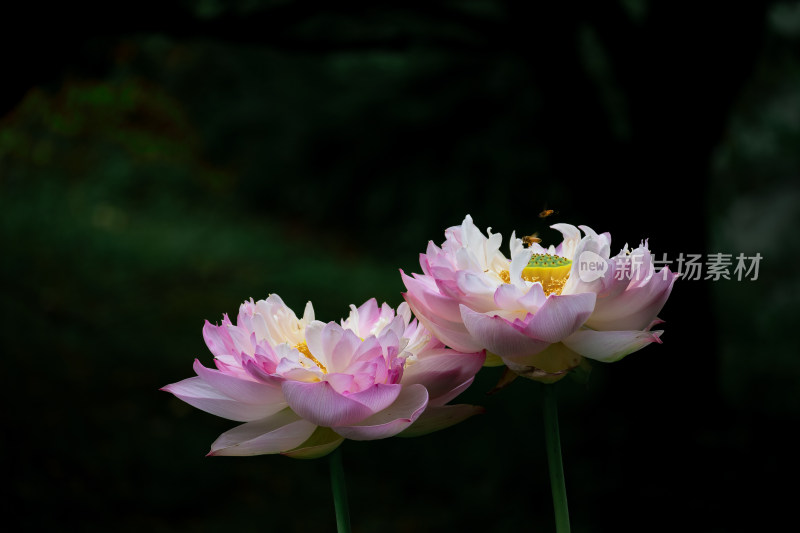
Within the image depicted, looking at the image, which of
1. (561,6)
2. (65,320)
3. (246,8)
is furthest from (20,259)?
(561,6)

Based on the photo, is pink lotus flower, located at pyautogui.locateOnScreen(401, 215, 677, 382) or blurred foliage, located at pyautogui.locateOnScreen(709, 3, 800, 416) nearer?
pink lotus flower, located at pyautogui.locateOnScreen(401, 215, 677, 382)

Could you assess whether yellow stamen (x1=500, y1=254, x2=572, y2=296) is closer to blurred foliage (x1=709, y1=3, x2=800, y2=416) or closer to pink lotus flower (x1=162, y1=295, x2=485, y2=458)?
pink lotus flower (x1=162, y1=295, x2=485, y2=458)

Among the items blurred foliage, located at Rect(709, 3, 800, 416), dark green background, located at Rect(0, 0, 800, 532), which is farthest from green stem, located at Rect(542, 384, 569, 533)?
blurred foliage, located at Rect(709, 3, 800, 416)

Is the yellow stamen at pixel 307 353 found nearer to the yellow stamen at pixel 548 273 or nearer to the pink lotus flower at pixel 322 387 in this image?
the pink lotus flower at pixel 322 387

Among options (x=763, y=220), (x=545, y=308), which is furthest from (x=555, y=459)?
(x=763, y=220)

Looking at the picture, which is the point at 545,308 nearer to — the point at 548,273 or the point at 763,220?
the point at 548,273

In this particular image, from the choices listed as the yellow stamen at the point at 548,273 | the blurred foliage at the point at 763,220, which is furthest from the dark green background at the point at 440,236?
the yellow stamen at the point at 548,273

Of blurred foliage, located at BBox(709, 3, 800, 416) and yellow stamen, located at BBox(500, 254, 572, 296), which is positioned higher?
blurred foliage, located at BBox(709, 3, 800, 416)
